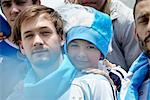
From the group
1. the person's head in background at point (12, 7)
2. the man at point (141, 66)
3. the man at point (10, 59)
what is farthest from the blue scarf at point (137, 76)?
the person's head in background at point (12, 7)

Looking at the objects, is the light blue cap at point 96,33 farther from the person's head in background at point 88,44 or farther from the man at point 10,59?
the man at point 10,59

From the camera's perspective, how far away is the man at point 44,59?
1632 mm

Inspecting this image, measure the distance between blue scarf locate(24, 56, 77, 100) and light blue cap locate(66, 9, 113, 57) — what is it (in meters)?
0.19

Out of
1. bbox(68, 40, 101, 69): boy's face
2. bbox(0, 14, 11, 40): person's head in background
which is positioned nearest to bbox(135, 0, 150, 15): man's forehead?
bbox(68, 40, 101, 69): boy's face

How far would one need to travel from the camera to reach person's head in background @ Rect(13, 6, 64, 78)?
1.65 m

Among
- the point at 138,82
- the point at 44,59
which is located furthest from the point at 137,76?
the point at 44,59

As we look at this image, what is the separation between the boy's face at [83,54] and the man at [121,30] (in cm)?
55

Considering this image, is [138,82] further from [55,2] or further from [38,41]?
[55,2]

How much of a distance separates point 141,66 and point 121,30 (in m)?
0.48

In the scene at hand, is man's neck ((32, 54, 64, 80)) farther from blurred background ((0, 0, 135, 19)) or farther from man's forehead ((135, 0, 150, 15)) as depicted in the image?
blurred background ((0, 0, 135, 19))

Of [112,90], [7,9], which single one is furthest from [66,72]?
[7,9]

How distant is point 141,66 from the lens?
195cm

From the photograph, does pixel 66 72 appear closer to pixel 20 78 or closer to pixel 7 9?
pixel 20 78

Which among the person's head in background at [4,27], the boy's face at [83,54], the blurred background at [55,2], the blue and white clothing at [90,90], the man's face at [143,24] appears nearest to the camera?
the blue and white clothing at [90,90]
